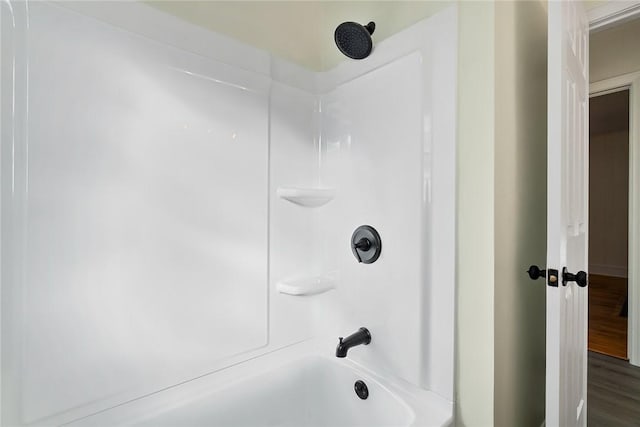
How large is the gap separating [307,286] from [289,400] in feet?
1.66

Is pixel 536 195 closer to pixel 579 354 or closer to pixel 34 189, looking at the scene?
pixel 579 354

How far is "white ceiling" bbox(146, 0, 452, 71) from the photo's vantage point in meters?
1.22

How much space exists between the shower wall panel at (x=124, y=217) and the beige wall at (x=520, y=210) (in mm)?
→ 947

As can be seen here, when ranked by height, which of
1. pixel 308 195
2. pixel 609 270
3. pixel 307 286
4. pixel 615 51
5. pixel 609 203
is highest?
pixel 615 51

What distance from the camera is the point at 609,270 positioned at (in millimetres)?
5523

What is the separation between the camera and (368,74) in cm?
137

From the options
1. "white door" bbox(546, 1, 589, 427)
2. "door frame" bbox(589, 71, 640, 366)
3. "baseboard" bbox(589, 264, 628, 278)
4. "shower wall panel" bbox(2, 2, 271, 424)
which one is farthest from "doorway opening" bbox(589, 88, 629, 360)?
"shower wall panel" bbox(2, 2, 271, 424)

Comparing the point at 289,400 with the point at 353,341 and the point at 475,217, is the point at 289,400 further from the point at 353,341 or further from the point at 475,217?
the point at 475,217

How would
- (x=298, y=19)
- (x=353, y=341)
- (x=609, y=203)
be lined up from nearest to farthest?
(x=353, y=341), (x=298, y=19), (x=609, y=203)

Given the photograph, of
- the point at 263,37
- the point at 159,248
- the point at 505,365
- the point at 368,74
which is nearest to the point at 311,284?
the point at 159,248

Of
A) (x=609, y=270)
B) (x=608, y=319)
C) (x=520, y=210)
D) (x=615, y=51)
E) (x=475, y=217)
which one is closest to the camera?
(x=475, y=217)

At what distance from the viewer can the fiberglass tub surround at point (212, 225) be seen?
2.95 feet

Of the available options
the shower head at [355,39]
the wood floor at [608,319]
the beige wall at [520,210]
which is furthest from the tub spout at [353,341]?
the wood floor at [608,319]

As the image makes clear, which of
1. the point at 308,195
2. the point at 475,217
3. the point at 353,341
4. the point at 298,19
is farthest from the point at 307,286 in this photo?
the point at 298,19
